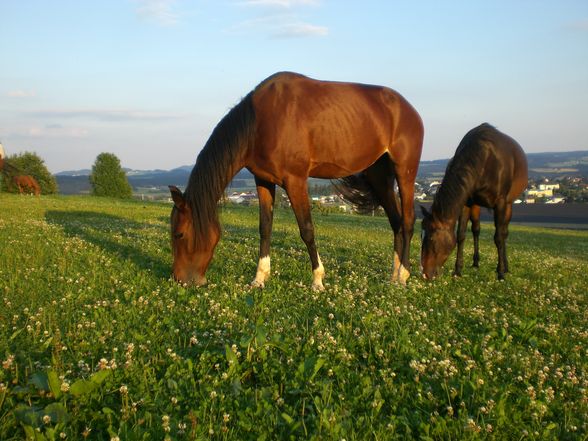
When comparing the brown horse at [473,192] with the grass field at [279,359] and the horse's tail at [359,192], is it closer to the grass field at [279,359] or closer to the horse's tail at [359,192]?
the horse's tail at [359,192]

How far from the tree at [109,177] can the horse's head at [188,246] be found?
2924 inches

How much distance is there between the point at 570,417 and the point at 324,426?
1.81 m

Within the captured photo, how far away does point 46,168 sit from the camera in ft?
215

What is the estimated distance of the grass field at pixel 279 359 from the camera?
3238 mm

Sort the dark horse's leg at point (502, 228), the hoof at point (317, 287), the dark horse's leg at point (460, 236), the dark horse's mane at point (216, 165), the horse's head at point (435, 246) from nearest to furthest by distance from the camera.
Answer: the dark horse's mane at point (216, 165) < the hoof at point (317, 287) < the horse's head at point (435, 246) < the dark horse's leg at point (460, 236) < the dark horse's leg at point (502, 228)

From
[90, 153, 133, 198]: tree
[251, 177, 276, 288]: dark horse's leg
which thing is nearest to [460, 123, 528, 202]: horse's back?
[251, 177, 276, 288]: dark horse's leg

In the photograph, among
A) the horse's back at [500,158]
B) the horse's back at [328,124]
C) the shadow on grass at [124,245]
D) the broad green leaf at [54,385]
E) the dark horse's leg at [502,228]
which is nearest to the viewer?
the broad green leaf at [54,385]

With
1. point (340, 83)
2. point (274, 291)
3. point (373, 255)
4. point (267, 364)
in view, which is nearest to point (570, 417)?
point (267, 364)

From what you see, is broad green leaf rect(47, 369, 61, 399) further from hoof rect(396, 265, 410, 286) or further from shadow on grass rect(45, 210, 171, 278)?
hoof rect(396, 265, 410, 286)

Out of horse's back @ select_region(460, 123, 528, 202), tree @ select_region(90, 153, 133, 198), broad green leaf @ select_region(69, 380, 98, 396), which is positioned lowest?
broad green leaf @ select_region(69, 380, 98, 396)

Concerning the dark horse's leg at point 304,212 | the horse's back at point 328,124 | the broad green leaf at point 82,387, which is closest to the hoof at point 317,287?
the dark horse's leg at point 304,212

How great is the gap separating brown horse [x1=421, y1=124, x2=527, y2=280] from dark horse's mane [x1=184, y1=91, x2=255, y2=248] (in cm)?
413

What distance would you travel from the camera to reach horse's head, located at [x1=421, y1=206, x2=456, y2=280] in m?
9.08

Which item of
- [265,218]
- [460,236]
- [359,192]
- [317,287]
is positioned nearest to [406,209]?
[359,192]
